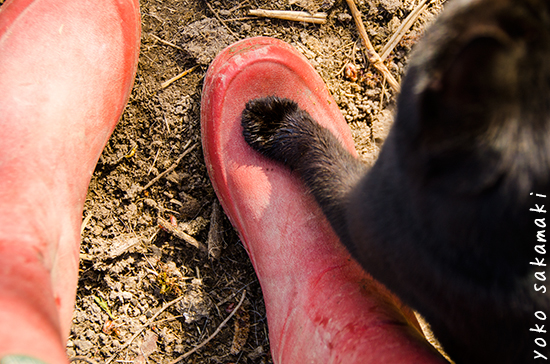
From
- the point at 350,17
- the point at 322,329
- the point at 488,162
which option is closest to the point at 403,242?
the point at 488,162

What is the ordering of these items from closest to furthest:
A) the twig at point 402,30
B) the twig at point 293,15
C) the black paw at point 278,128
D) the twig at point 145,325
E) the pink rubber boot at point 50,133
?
the pink rubber boot at point 50,133, the black paw at point 278,128, the twig at point 145,325, the twig at point 293,15, the twig at point 402,30

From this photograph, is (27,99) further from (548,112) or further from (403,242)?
(548,112)

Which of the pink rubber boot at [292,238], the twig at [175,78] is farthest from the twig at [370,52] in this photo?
the twig at [175,78]

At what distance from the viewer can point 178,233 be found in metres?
1.73

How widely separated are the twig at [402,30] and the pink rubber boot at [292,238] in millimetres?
445

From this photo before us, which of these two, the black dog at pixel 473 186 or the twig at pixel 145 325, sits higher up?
the black dog at pixel 473 186

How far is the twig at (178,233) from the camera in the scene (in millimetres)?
1729

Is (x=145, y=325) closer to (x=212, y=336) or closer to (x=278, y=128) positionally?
(x=212, y=336)

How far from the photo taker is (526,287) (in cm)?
63

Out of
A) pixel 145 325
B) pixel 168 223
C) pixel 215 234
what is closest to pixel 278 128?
pixel 215 234

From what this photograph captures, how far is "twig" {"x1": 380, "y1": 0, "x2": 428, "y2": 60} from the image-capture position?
1904mm

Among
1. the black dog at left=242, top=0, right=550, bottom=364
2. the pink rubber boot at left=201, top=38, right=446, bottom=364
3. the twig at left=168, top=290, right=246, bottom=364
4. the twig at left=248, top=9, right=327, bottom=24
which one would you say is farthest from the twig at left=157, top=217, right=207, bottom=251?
the twig at left=248, top=9, right=327, bottom=24

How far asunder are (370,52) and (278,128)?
2.55 feet

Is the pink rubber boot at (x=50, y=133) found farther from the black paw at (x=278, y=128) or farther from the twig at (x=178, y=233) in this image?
the black paw at (x=278, y=128)
